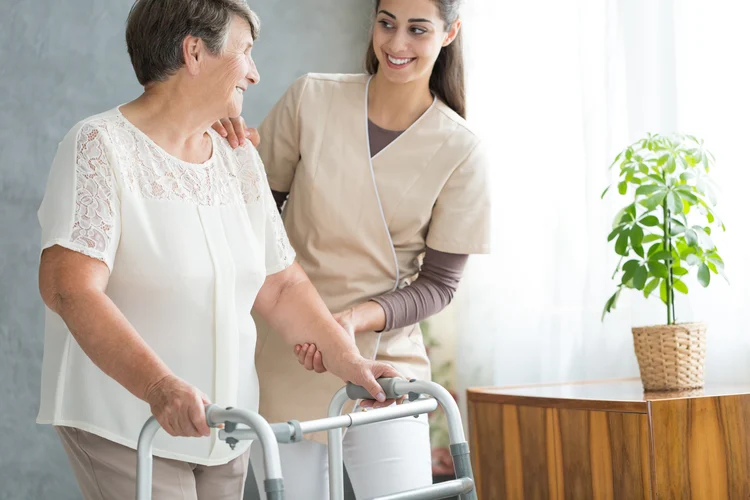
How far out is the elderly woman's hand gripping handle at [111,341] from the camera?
1140 millimetres

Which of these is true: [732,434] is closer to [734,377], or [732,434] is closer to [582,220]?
[734,377]

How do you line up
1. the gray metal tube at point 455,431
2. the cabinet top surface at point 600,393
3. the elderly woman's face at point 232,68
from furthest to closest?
the cabinet top surface at point 600,393 < the elderly woman's face at point 232,68 < the gray metal tube at point 455,431

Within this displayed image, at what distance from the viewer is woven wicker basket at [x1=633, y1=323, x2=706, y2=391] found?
2109mm

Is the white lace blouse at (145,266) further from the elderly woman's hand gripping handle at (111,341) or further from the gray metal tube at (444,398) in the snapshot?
the gray metal tube at (444,398)

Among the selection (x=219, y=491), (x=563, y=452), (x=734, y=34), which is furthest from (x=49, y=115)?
(x=734, y=34)

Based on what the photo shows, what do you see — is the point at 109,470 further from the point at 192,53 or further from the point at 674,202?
the point at 674,202

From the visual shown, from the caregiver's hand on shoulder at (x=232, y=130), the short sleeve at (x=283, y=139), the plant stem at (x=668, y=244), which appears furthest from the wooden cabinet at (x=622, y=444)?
the caregiver's hand on shoulder at (x=232, y=130)

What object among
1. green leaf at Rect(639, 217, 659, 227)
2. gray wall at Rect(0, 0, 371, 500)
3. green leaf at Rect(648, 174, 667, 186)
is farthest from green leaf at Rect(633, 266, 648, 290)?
gray wall at Rect(0, 0, 371, 500)

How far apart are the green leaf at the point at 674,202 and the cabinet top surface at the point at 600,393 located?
0.42 meters

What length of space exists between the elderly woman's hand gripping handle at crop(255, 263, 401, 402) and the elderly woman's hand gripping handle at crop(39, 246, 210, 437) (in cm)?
42

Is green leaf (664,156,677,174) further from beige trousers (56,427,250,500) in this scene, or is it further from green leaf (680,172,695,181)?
beige trousers (56,427,250,500)

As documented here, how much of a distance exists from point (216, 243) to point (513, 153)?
1579 millimetres

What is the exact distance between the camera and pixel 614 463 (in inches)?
77.7

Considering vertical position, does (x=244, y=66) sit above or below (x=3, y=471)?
above
